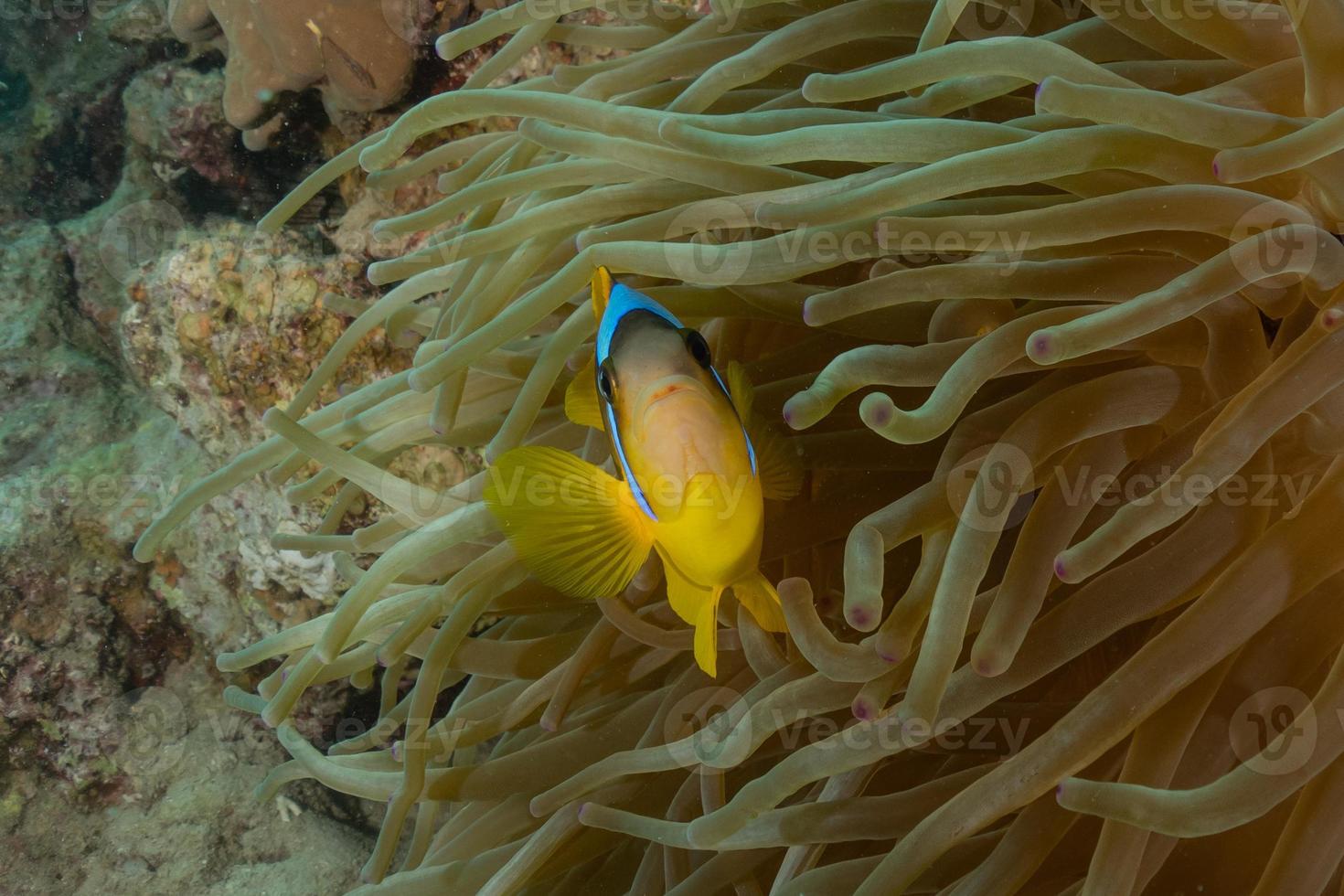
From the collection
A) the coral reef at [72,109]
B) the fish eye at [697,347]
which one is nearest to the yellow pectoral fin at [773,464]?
the fish eye at [697,347]

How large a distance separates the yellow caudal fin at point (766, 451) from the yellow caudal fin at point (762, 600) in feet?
0.28

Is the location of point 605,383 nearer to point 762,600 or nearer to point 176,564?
point 762,600

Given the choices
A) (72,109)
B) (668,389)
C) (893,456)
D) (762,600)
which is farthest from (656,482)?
(72,109)

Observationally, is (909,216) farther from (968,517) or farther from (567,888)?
(567,888)

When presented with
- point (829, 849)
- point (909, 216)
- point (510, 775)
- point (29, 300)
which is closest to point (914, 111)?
point (909, 216)

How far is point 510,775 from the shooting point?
122cm

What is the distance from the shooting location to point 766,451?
90cm

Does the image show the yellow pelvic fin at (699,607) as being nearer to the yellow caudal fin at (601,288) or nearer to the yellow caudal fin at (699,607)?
the yellow caudal fin at (699,607)

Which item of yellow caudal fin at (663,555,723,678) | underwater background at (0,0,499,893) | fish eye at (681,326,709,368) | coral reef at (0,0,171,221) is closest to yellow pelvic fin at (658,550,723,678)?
yellow caudal fin at (663,555,723,678)

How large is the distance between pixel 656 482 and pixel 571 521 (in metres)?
0.12

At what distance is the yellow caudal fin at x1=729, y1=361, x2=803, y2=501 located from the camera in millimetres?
896

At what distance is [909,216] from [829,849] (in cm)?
67

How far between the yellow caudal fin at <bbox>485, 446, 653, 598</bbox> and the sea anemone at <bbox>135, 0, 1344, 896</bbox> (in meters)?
0.17

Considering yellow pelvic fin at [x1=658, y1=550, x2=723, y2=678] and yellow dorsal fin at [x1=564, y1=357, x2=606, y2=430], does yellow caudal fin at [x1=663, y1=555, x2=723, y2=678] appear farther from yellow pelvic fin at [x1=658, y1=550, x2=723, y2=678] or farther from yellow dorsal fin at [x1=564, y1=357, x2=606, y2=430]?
yellow dorsal fin at [x1=564, y1=357, x2=606, y2=430]
